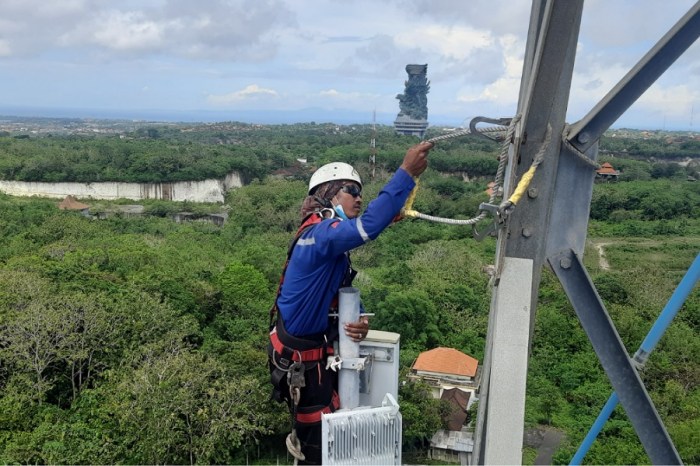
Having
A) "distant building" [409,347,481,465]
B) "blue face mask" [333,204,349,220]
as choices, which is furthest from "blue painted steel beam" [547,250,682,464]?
"distant building" [409,347,481,465]

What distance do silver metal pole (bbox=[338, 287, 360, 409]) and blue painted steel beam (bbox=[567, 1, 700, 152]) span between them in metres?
1.16

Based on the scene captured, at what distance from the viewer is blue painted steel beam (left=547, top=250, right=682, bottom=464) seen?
2.27 meters

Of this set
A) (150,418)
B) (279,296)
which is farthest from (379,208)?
(150,418)

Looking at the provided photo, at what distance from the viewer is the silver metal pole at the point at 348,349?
8.96 feet

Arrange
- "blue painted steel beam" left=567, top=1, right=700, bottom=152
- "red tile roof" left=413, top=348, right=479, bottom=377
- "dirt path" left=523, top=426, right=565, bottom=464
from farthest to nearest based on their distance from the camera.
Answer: "red tile roof" left=413, top=348, right=479, bottom=377
"dirt path" left=523, top=426, right=565, bottom=464
"blue painted steel beam" left=567, top=1, right=700, bottom=152

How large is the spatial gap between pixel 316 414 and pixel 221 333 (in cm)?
1164

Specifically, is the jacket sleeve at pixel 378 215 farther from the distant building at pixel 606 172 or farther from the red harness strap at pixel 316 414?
the red harness strap at pixel 316 414

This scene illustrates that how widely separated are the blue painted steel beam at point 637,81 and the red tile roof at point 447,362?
12325mm

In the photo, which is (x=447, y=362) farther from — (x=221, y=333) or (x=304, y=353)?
(x=304, y=353)

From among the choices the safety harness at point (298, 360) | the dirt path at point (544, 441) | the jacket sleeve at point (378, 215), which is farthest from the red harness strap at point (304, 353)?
the dirt path at point (544, 441)

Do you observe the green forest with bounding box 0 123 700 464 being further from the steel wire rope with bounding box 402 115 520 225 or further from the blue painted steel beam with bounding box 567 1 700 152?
the blue painted steel beam with bounding box 567 1 700 152

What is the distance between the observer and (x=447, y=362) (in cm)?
1432

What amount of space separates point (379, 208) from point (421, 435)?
983 cm

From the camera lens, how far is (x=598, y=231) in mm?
32562
